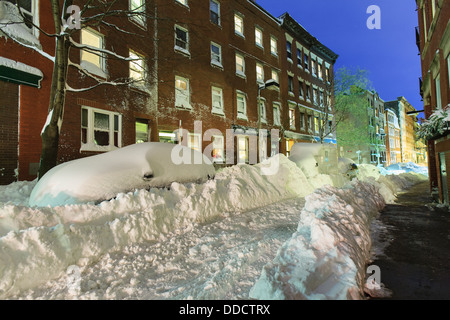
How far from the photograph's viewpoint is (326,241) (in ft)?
9.66

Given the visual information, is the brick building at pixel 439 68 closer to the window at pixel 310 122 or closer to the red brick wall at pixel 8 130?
the red brick wall at pixel 8 130

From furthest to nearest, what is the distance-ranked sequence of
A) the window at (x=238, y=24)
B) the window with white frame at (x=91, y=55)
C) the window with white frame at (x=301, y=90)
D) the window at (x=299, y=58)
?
the window with white frame at (x=301, y=90) → the window at (x=299, y=58) → the window at (x=238, y=24) → the window with white frame at (x=91, y=55)

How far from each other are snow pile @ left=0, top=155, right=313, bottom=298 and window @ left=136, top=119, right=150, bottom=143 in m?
6.87

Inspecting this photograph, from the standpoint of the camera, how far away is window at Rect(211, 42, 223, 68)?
592 inches

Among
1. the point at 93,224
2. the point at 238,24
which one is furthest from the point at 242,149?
the point at 93,224

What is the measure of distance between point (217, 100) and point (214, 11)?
6.23 metres

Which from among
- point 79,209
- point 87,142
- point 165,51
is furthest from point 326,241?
point 165,51

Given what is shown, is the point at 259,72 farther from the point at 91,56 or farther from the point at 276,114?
the point at 91,56

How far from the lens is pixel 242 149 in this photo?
16.5m

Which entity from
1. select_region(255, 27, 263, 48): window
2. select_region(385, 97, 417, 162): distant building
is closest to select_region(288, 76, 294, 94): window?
select_region(255, 27, 263, 48): window

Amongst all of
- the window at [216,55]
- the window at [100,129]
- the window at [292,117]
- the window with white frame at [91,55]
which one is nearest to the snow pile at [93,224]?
the window at [100,129]

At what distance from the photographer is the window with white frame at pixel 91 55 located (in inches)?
352

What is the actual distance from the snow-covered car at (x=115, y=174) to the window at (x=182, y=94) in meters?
7.40

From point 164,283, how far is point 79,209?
6.44 ft
